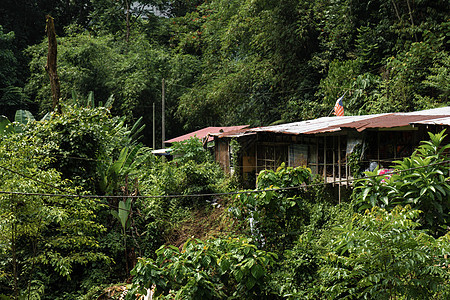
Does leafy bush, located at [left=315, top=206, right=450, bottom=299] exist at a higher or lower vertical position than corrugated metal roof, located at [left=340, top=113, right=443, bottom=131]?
lower

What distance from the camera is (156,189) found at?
1246 centimetres

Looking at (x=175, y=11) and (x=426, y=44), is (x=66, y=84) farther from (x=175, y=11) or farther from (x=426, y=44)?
(x=426, y=44)

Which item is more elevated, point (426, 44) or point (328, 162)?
point (426, 44)

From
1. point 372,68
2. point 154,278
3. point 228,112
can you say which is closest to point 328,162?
point 154,278

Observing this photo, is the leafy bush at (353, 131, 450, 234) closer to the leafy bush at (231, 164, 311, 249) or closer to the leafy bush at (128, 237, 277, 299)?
the leafy bush at (231, 164, 311, 249)

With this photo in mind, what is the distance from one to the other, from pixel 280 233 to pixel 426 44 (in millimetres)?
9238

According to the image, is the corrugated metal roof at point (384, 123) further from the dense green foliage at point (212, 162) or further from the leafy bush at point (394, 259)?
the leafy bush at point (394, 259)

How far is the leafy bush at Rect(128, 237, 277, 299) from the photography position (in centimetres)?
621

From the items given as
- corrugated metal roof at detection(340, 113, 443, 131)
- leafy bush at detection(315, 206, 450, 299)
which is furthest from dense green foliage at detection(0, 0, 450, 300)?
corrugated metal roof at detection(340, 113, 443, 131)

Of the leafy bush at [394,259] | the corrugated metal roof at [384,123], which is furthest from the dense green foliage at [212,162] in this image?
the corrugated metal roof at [384,123]

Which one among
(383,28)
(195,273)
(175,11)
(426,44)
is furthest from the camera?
(175,11)

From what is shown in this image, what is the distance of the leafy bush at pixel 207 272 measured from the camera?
6.21 metres

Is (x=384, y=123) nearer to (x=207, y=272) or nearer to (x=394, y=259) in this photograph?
(x=394, y=259)

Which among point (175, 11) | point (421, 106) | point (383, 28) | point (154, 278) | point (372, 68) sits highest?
point (175, 11)
